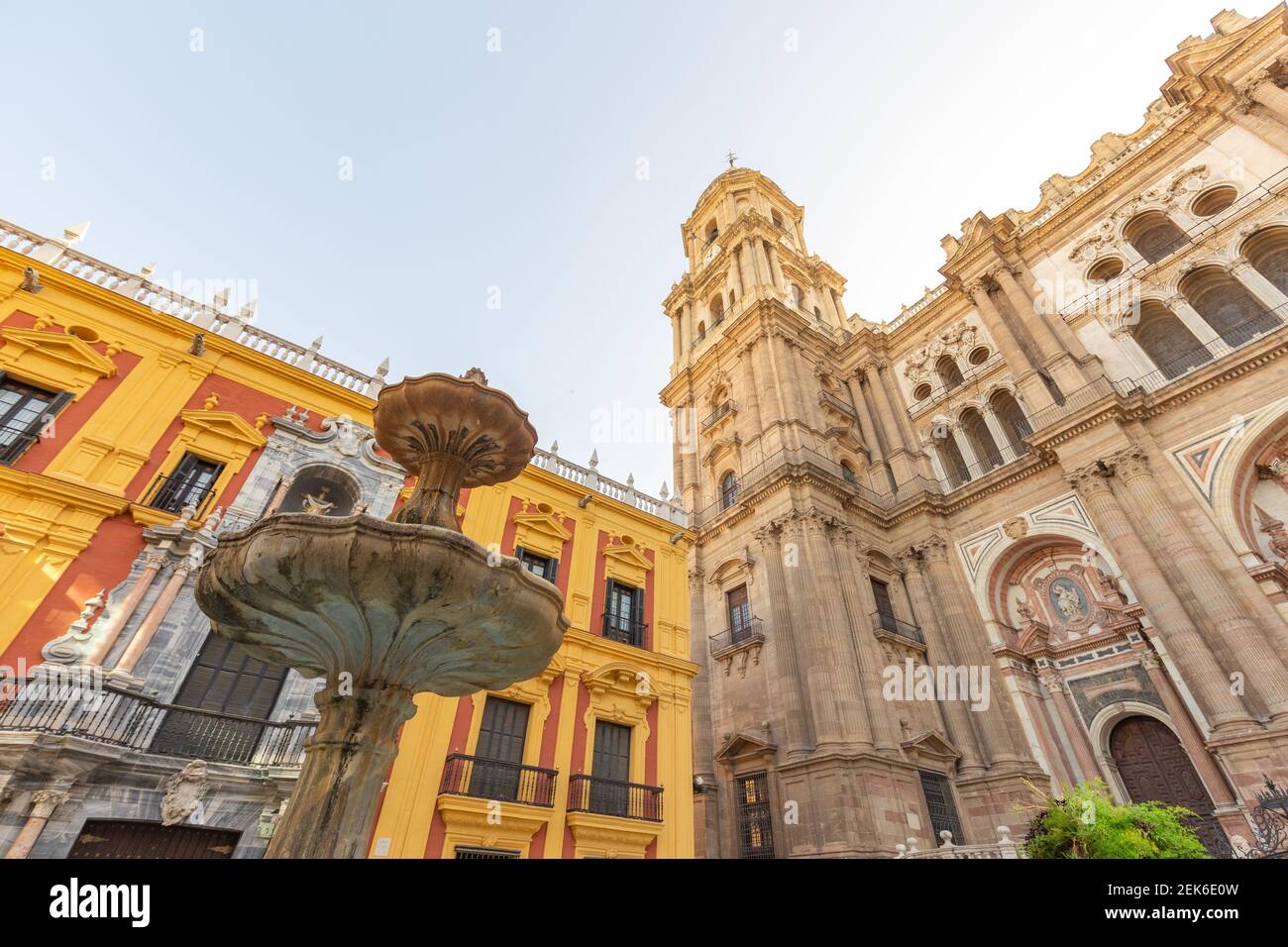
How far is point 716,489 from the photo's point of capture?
946 inches

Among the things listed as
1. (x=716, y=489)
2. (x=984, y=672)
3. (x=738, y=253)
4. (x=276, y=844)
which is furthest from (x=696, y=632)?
(x=738, y=253)

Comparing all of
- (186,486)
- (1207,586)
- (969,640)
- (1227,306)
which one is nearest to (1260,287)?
(1227,306)

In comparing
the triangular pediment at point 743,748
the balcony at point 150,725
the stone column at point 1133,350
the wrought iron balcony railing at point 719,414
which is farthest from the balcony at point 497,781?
the stone column at point 1133,350

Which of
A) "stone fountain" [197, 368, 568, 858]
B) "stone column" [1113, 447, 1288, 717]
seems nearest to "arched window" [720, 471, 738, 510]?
"stone column" [1113, 447, 1288, 717]

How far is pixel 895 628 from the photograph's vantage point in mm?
18406

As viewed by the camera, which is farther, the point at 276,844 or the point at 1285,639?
the point at 1285,639

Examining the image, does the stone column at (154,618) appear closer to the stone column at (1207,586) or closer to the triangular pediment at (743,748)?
the triangular pediment at (743,748)

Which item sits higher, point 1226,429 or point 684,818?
point 1226,429

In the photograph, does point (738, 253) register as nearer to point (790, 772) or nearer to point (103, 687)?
point (790, 772)

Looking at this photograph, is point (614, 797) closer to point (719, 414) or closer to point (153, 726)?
point (153, 726)

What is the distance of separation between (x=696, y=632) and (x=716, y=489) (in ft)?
19.9

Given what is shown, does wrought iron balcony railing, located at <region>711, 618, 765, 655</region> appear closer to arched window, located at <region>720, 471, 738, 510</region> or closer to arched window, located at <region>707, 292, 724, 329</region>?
arched window, located at <region>720, 471, 738, 510</region>

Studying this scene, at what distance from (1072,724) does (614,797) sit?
12780 millimetres
